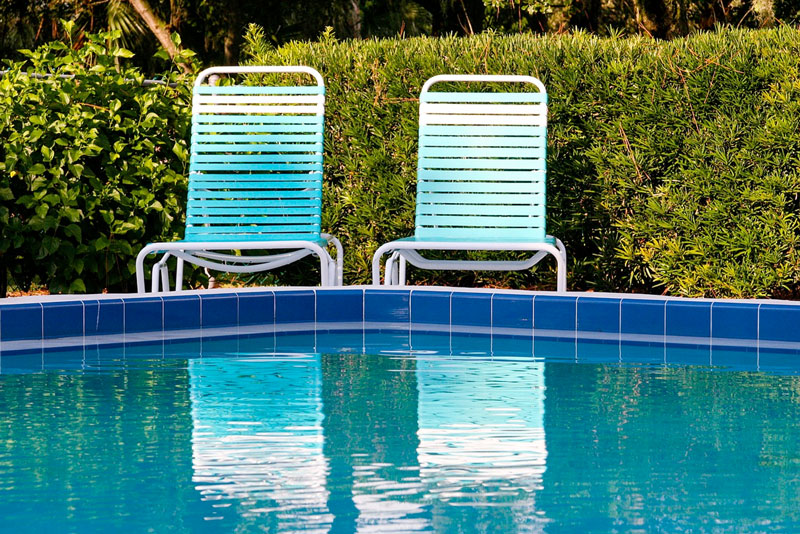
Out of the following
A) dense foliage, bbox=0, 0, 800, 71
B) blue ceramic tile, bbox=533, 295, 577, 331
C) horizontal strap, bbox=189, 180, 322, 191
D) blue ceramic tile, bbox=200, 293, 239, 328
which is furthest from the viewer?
dense foliage, bbox=0, 0, 800, 71

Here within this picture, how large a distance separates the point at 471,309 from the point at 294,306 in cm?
93

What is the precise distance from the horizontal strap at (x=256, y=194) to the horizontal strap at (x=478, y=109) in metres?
0.78

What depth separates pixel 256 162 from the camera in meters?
7.25

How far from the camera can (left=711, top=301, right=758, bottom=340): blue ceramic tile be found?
19.1ft

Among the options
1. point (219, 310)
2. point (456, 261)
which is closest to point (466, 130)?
point (456, 261)

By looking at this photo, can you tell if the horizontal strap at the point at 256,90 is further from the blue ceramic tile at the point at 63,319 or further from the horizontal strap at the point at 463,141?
the blue ceramic tile at the point at 63,319

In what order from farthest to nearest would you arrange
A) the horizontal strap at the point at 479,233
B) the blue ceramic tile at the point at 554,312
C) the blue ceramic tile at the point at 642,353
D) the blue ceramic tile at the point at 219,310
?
1. the horizontal strap at the point at 479,233
2. the blue ceramic tile at the point at 219,310
3. the blue ceramic tile at the point at 554,312
4. the blue ceramic tile at the point at 642,353

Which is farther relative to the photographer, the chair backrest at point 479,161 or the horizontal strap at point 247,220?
the horizontal strap at point 247,220

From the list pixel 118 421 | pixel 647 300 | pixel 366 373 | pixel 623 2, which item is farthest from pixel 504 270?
pixel 623 2

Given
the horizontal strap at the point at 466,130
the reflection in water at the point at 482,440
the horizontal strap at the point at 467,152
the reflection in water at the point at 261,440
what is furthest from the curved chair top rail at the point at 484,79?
the reflection in water at the point at 261,440

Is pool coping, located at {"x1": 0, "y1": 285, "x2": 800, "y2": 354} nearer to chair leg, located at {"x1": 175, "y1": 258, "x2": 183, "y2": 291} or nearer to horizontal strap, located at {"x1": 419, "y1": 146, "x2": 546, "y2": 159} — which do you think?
chair leg, located at {"x1": 175, "y1": 258, "x2": 183, "y2": 291}

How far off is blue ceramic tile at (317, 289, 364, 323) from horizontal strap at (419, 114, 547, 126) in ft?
3.71

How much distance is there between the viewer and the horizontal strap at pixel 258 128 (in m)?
7.21

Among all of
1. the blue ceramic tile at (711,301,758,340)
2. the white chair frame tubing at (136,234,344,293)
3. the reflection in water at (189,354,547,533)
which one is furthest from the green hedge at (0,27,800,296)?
the reflection in water at (189,354,547,533)
